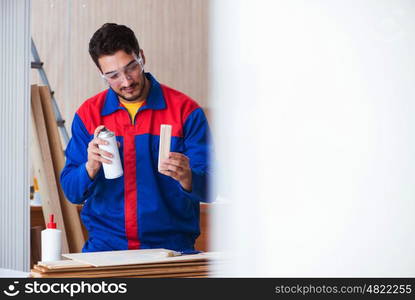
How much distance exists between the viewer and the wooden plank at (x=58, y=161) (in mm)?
3693

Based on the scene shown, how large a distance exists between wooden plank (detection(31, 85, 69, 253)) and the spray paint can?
58.4 inches

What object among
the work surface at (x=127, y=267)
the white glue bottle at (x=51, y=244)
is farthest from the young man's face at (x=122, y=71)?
the work surface at (x=127, y=267)

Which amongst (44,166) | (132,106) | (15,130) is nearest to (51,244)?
(132,106)

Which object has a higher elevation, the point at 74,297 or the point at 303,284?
the point at 303,284

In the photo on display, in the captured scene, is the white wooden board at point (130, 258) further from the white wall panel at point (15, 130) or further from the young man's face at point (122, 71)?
the white wall panel at point (15, 130)

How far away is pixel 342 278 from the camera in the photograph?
107cm

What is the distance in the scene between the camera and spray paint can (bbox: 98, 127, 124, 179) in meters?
2.19

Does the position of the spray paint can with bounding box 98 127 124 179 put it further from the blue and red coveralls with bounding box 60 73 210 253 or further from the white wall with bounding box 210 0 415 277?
the white wall with bounding box 210 0 415 277

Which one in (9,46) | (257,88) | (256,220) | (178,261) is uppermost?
(9,46)

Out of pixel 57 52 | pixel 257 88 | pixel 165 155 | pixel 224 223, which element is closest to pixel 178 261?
pixel 165 155

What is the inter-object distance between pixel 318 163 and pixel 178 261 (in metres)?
0.89

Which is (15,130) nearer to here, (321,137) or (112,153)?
(112,153)

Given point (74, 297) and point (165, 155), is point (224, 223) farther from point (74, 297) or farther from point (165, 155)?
point (165, 155)

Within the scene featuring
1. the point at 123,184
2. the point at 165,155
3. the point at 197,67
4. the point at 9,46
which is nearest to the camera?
the point at 165,155
